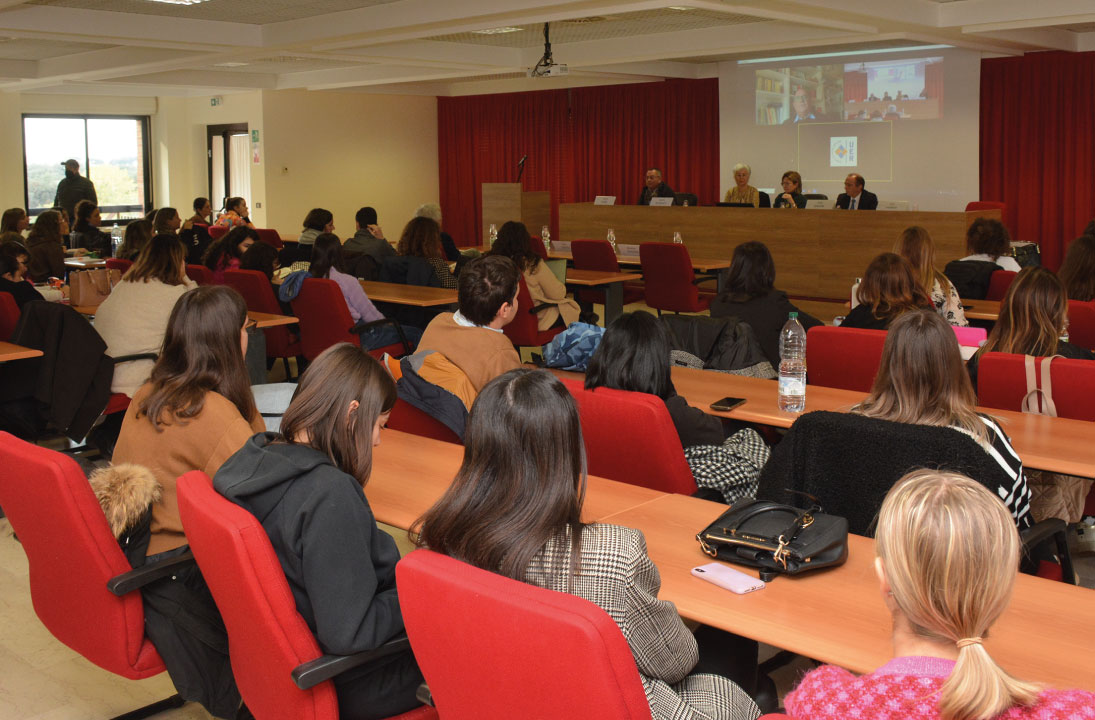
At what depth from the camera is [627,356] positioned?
3094 millimetres

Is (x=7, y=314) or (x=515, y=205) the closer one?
(x=7, y=314)

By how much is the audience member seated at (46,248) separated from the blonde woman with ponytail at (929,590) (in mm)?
8484

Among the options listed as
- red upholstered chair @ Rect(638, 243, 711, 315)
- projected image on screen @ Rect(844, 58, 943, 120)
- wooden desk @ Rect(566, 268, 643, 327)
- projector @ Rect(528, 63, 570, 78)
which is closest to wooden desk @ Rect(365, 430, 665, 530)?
wooden desk @ Rect(566, 268, 643, 327)

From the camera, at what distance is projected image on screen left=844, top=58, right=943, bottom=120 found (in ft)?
35.5

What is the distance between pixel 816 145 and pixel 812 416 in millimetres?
9918

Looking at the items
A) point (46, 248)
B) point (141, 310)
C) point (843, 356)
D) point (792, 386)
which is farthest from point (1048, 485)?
point (46, 248)

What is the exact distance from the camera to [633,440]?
291 centimetres

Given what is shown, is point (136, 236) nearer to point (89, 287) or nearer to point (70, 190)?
point (89, 287)

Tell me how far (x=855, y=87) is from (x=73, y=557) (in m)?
10.7

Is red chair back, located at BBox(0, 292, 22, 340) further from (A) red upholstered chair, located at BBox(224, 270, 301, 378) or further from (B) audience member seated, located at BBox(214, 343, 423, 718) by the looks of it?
(B) audience member seated, located at BBox(214, 343, 423, 718)

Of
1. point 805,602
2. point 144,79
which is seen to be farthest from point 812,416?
point 144,79

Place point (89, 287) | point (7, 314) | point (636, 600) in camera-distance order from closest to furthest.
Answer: point (636, 600)
point (7, 314)
point (89, 287)

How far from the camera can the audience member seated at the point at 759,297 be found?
5238 millimetres

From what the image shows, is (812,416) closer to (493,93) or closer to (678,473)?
(678,473)
